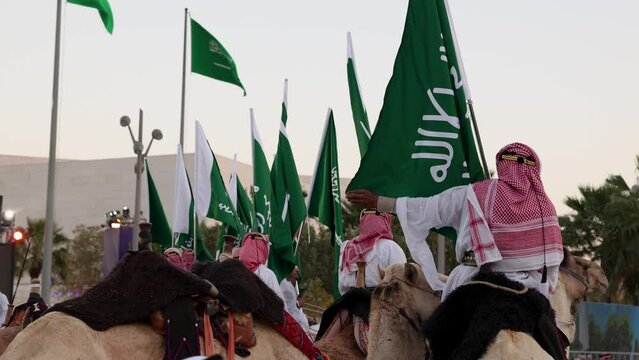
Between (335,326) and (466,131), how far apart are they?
213 cm

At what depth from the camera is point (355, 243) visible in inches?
423

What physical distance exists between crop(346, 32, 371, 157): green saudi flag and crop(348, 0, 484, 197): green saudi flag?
4.37 meters

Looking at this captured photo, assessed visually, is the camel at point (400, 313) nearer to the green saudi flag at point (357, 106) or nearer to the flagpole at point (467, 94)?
the flagpole at point (467, 94)

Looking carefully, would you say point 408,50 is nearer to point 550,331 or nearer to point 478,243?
point 478,243

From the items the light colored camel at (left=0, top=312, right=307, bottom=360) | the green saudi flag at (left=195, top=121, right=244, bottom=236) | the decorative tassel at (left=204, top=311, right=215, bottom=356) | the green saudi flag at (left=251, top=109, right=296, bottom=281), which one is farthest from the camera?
the green saudi flag at (left=195, top=121, right=244, bottom=236)

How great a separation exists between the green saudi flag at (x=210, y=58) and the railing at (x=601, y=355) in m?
10.2

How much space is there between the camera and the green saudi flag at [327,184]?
1471 cm

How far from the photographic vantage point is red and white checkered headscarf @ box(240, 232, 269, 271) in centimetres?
1061

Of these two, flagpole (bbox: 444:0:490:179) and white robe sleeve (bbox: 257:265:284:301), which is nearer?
flagpole (bbox: 444:0:490:179)

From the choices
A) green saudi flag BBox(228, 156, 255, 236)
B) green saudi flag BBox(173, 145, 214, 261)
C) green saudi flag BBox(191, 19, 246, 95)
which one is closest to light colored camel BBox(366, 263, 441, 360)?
green saudi flag BBox(173, 145, 214, 261)

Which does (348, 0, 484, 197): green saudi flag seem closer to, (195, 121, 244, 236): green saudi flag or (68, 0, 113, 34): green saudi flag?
(195, 121, 244, 236): green saudi flag

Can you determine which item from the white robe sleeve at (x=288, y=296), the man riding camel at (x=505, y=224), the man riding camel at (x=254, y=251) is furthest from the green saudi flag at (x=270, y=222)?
the man riding camel at (x=505, y=224)

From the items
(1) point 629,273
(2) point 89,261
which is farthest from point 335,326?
(2) point 89,261

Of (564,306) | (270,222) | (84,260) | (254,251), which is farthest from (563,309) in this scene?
(84,260)
